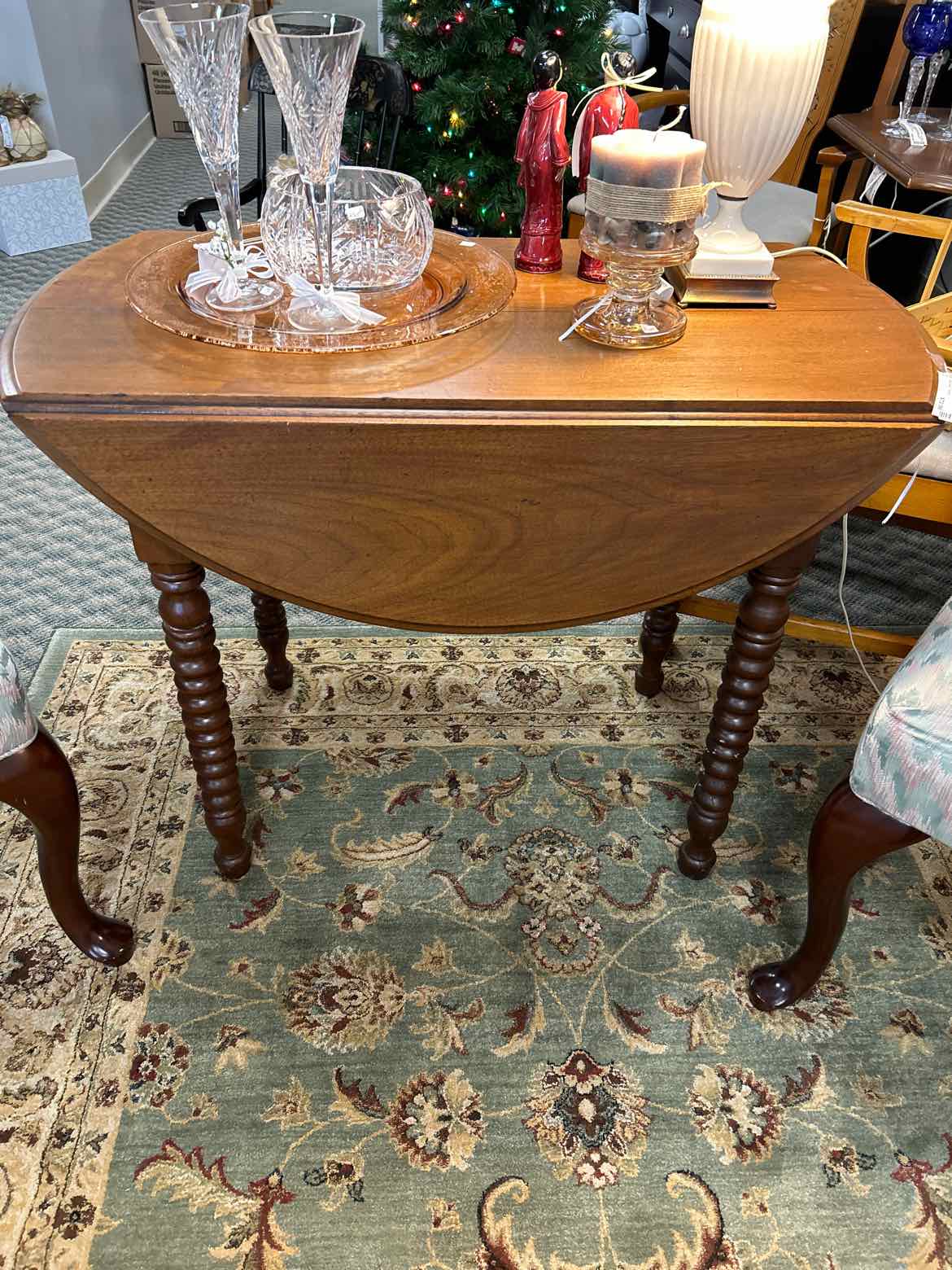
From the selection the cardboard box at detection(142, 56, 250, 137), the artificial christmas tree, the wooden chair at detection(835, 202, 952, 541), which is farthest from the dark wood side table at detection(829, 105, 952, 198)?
the cardboard box at detection(142, 56, 250, 137)

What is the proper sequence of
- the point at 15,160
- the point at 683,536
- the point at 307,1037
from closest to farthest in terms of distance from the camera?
the point at 683,536, the point at 307,1037, the point at 15,160

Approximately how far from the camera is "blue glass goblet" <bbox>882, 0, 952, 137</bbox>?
101 inches

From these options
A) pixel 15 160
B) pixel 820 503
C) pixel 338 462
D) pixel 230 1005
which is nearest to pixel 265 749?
pixel 230 1005

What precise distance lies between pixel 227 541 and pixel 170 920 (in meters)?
0.61

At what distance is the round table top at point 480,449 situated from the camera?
93 centimetres

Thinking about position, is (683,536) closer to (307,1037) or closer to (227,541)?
(227,541)

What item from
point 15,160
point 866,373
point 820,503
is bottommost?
point 15,160

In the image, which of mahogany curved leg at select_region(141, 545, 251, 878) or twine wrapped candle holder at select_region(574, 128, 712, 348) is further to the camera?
mahogany curved leg at select_region(141, 545, 251, 878)

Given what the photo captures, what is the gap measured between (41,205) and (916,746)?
375 centimetres

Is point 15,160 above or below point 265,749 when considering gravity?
above

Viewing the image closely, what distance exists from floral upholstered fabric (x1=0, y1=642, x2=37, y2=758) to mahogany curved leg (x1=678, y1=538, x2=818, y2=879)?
2.75 ft

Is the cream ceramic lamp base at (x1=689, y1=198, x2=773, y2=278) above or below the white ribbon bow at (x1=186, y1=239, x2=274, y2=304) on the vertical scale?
above

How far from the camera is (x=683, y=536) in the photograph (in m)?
1.02

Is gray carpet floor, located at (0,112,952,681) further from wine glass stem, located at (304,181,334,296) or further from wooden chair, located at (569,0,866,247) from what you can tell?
wine glass stem, located at (304,181,334,296)
